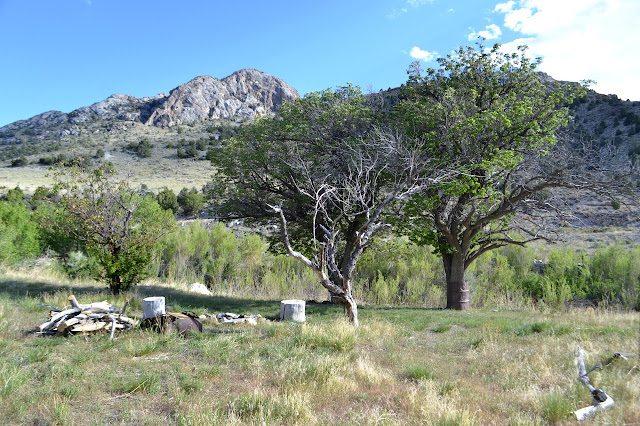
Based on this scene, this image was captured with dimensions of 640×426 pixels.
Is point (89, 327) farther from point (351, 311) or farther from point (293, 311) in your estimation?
point (351, 311)

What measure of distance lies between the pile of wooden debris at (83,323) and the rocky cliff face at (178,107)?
224 ft

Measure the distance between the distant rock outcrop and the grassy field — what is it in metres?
86.2

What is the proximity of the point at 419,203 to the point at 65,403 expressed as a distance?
9623 mm

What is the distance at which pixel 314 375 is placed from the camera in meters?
5.55

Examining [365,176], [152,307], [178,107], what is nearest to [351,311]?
[152,307]

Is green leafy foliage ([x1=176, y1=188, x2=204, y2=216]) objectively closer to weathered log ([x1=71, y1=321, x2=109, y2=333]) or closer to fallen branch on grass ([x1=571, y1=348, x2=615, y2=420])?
weathered log ([x1=71, y1=321, x2=109, y2=333])

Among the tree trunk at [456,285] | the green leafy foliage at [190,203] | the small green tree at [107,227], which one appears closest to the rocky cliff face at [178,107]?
the green leafy foliage at [190,203]

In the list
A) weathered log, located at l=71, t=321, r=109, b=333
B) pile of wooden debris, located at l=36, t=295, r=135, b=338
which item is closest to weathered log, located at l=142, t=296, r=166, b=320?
pile of wooden debris, located at l=36, t=295, r=135, b=338

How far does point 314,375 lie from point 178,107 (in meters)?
102

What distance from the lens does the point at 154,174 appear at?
4894cm

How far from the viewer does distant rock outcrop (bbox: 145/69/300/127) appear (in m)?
95.8

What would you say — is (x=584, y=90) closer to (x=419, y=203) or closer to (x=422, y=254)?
(x=419, y=203)

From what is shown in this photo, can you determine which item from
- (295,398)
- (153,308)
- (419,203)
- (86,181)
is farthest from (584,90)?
(86,181)

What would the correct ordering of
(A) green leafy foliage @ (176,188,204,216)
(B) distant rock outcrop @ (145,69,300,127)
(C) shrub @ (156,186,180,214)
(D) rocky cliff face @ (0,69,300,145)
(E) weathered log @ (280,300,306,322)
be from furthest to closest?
1. (B) distant rock outcrop @ (145,69,300,127)
2. (D) rocky cliff face @ (0,69,300,145)
3. (A) green leafy foliage @ (176,188,204,216)
4. (C) shrub @ (156,186,180,214)
5. (E) weathered log @ (280,300,306,322)
